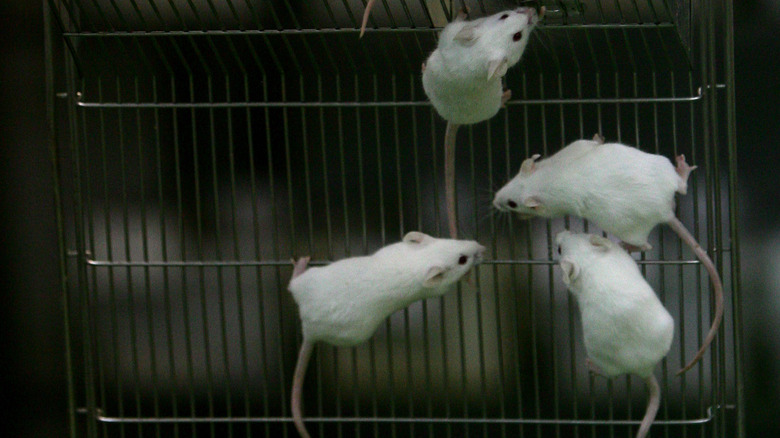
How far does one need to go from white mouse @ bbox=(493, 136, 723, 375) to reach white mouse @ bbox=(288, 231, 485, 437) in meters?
0.13

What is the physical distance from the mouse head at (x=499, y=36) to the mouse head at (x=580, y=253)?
0.26 meters

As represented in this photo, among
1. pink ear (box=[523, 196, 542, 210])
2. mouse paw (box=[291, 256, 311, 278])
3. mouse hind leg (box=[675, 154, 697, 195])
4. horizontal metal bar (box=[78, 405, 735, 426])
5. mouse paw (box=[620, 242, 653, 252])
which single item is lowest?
→ horizontal metal bar (box=[78, 405, 735, 426])

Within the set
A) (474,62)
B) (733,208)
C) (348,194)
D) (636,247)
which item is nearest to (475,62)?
(474,62)

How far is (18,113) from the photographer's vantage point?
2.16 metres

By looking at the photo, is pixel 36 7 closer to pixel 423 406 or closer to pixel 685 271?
pixel 423 406

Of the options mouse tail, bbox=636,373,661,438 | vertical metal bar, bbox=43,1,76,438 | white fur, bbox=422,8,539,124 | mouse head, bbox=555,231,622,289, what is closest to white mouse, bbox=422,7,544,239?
white fur, bbox=422,8,539,124

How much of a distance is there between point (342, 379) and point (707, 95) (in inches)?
39.6

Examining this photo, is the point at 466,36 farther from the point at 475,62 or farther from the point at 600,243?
the point at 600,243

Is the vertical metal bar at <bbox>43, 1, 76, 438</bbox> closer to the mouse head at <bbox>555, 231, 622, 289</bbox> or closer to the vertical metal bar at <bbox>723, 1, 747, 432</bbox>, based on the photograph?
the mouse head at <bbox>555, 231, 622, 289</bbox>

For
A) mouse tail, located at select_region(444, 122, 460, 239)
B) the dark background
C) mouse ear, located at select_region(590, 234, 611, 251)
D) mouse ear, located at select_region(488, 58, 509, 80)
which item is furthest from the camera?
the dark background

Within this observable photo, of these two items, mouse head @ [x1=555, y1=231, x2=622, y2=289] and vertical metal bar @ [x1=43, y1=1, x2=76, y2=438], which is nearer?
mouse head @ [x1=555, y1=231, x2=622, y2=289]

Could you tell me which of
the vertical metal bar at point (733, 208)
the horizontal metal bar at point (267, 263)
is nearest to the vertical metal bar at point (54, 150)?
the horizontal metal bar at point (267, 263)

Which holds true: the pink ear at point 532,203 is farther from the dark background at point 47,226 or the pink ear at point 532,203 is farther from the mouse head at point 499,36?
the dark background at point 47,226

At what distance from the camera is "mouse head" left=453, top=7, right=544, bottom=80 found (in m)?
1.25
